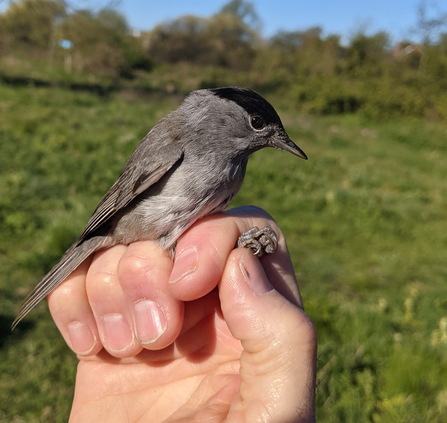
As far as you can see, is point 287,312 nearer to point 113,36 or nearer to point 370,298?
point 370,298

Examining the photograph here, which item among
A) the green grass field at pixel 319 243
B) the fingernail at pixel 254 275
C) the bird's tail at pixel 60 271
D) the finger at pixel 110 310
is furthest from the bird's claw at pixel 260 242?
the green grass field at pixel 319 243

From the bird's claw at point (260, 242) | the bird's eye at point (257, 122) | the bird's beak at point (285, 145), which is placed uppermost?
the bird's eye at point (257, 122)

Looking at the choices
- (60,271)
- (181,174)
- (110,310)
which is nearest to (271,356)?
(110,310)

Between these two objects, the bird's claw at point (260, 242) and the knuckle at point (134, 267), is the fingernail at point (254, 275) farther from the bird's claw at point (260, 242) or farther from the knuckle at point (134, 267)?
the knuckle at point (134, 267)

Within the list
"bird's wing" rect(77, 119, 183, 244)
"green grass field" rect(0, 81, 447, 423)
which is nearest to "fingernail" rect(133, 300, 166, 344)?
"bird's wing" rect(77, 119, 183, 244)

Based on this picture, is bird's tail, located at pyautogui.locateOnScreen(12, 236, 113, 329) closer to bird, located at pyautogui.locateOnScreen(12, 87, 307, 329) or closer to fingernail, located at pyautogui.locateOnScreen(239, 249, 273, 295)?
bird, located at pyautogui.locateOnScreen(12, 87, 307, 329)

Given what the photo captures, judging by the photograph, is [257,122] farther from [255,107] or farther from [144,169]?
[144,169]

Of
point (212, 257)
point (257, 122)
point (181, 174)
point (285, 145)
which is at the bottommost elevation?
point (212, 257)
